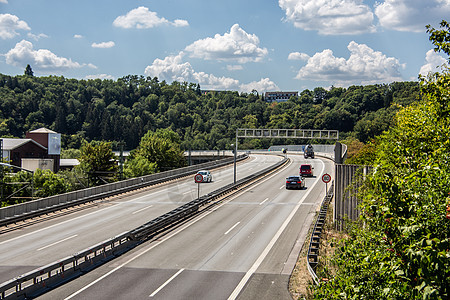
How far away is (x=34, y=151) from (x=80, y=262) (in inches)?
2824

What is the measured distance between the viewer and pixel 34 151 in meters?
84.7

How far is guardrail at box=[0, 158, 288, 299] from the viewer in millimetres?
15398

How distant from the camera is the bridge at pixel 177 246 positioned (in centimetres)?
1672

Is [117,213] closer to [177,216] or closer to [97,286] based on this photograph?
[177,216]

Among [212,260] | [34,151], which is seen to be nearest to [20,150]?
[34,151]

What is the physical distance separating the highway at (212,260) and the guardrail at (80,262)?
517 millimetres

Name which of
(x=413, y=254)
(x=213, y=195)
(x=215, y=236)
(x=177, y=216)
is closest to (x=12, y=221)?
(x=177, y=216)

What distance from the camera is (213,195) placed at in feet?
125

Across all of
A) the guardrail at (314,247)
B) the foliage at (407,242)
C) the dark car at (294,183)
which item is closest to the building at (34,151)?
the dark car at (294,183)

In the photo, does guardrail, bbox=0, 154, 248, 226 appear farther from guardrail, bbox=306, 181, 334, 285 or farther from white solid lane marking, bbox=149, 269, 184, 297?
guardrail, bbox=306, 181, 334, 285

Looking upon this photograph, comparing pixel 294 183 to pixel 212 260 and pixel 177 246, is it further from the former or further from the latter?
pixel 212 260

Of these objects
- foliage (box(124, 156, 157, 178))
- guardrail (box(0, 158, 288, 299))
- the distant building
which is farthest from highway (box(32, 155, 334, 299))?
the distant building

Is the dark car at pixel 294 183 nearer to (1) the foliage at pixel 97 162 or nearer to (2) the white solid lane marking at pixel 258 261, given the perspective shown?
(2) the white solid lane marking at pixel 258 261

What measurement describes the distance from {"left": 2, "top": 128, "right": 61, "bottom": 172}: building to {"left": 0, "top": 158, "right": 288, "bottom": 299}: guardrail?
49.2m
